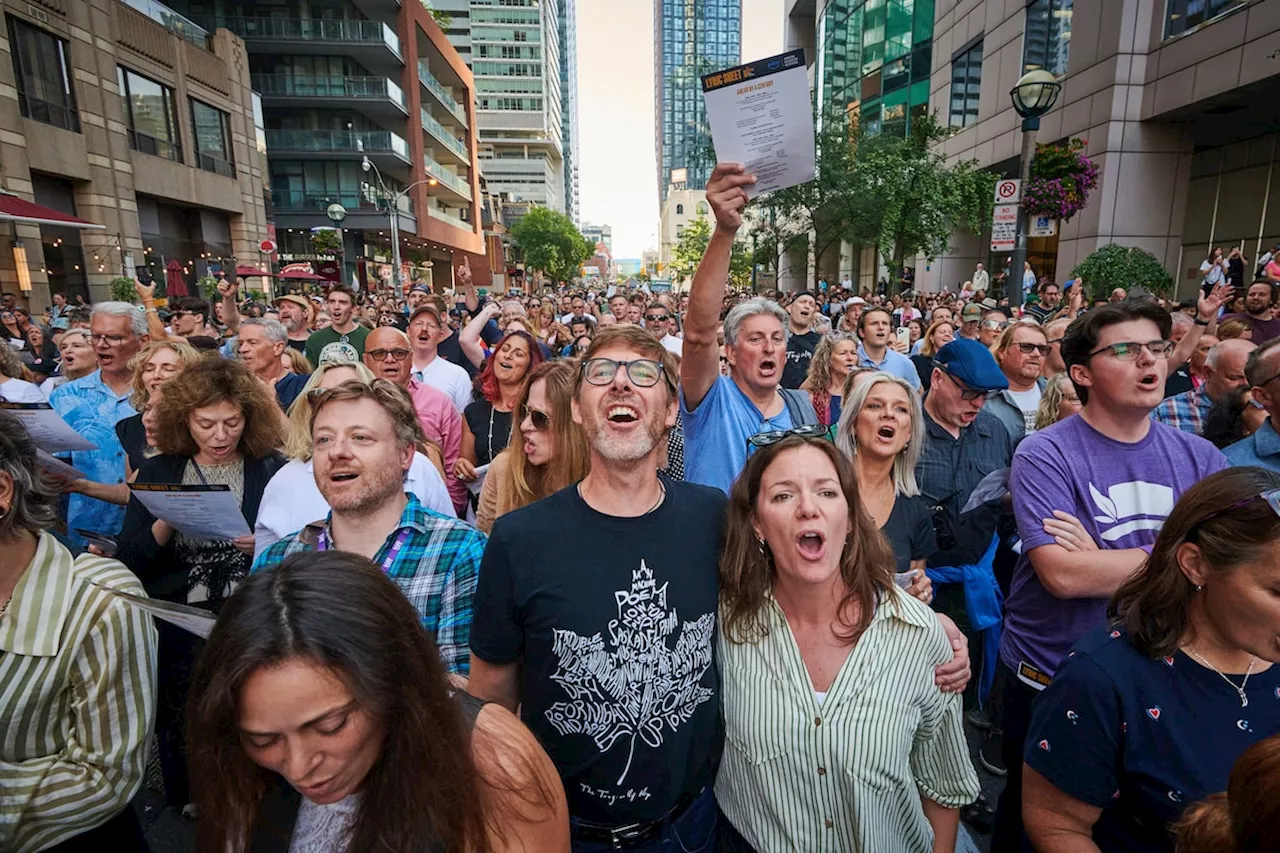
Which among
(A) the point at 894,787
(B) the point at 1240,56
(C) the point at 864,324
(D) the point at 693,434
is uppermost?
(B) the point at 1240,56

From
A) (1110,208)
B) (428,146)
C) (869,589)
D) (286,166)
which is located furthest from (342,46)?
(869,589)

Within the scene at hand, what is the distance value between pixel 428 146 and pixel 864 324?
5124 cm

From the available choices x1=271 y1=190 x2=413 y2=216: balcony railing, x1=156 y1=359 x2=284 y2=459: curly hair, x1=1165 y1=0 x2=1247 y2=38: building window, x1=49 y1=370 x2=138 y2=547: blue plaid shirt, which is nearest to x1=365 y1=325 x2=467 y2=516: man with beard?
x1=156 y1=359 x2=284 y2=459: curly hair

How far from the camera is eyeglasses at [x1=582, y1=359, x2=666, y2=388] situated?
7.09ft

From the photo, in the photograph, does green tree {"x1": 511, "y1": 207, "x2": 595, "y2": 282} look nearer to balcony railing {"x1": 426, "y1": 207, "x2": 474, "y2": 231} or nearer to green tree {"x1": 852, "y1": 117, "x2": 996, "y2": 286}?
balcony railing {"x1": 426, "y1": 207, "x2": 474, "y2": 231}

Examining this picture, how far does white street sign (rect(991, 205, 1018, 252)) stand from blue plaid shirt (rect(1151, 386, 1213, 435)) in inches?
185

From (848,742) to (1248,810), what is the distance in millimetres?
878

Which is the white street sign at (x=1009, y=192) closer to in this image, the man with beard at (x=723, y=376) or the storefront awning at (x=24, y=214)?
the man with beard at (x=723, y=376)

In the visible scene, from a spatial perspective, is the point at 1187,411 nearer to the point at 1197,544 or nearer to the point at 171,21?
the point at 1197,544

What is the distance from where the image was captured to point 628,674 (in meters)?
1.83

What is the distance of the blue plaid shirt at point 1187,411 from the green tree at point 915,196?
1403 centimetres

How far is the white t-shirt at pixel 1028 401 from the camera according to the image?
16.0 feet

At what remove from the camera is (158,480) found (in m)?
3.17

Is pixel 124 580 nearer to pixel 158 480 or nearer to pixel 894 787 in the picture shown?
pixel 158 480
